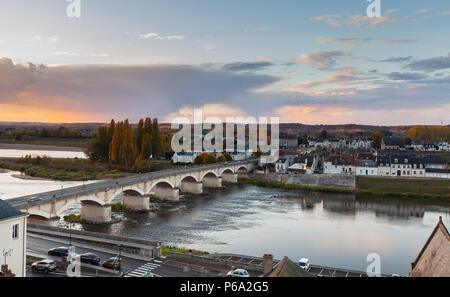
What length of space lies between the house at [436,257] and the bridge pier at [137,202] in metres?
26.0

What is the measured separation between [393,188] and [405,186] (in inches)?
64.0

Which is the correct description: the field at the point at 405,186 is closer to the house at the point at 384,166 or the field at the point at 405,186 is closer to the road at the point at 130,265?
the house at the point at 384,166

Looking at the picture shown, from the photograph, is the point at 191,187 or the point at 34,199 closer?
the point at 34,199

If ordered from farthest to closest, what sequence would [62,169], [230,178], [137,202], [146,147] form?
[146,147] → [62,169] → [230,178] → [137,202]

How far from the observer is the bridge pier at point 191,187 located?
47000 millimetres

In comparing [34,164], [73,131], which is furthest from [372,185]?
[73,131]

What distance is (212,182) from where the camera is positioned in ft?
174

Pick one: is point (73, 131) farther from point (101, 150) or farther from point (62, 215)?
point (62, 215)

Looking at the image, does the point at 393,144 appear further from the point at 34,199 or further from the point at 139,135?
the point at 34,199

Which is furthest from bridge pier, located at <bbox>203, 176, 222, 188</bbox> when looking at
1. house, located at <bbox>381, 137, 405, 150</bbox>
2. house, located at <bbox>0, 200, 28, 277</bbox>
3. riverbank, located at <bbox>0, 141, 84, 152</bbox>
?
riverbank, located at <bbox>0, 141, 84, 152</bbox>

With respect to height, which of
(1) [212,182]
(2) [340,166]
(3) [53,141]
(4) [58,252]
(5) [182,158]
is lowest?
(1) [212,182]

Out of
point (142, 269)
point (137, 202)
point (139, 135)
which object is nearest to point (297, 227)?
point (137, 202)

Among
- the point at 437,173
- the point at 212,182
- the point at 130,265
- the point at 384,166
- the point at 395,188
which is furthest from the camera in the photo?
the point at 384,166

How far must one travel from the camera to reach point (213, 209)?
3734cm
